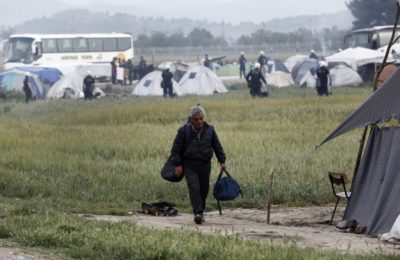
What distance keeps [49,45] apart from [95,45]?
17.2 ft

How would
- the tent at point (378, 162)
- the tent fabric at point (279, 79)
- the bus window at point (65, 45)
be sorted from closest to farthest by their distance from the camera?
the tent at point (378, 162) → the tent fabric at point (279, 79) → the bus window at point (65, 45)

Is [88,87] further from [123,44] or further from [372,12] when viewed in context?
[372,12]

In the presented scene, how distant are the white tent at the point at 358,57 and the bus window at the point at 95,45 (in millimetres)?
22671

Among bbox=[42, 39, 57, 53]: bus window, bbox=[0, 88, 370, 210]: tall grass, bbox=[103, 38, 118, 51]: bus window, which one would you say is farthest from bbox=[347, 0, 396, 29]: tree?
bbox=[0, 88, 370, 210]: tall grass

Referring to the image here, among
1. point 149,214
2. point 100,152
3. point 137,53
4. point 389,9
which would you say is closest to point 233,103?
point 100,152

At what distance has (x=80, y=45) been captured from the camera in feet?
246

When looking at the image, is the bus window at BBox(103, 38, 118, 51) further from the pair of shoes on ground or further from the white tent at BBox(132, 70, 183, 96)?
the pair of shoes on ground

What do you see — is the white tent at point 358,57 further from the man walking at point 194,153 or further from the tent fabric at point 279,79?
the man walking at point 194,153

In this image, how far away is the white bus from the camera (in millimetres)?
69062

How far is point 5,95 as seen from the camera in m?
52.4

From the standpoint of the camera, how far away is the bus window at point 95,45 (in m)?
75.8

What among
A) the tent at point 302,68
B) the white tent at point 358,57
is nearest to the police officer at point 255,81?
the white tent at point 358,57

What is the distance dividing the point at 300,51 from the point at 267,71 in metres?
51.1

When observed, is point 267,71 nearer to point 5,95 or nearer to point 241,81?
point 241,81
